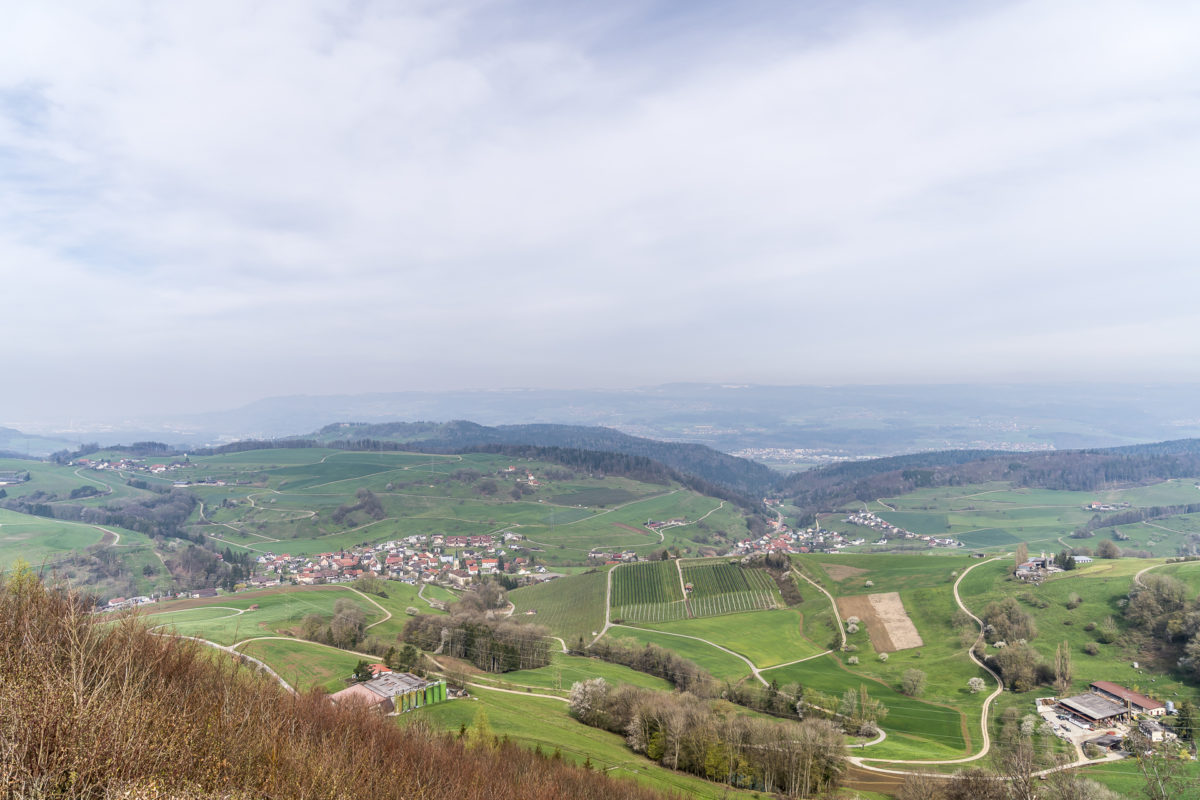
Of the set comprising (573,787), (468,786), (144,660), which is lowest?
(573,787)

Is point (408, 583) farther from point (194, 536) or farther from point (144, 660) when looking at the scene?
point (144, 660)

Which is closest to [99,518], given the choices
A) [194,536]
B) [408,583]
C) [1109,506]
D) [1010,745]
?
[194,536]

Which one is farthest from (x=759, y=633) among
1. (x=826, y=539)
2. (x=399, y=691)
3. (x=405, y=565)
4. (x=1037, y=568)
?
(x=826, y=539)

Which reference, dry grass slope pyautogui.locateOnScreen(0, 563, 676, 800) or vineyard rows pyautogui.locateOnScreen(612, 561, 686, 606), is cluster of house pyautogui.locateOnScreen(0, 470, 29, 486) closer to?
vineyard rows pyautogui.locateOnScreen(612, 561, 686, 606)

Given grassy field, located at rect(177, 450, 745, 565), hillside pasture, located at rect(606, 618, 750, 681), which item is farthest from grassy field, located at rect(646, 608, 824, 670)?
grassy field, located at rect(177, 450, 745, 565)

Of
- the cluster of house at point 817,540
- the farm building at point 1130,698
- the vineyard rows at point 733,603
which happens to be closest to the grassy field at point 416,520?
the cluster of house at point 817,540

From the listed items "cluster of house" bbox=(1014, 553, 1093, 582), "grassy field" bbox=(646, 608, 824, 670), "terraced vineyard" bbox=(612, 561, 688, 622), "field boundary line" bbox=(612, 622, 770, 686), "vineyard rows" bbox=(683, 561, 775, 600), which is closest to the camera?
"field boundary line" bbox=(612, 622, 770, 686)
